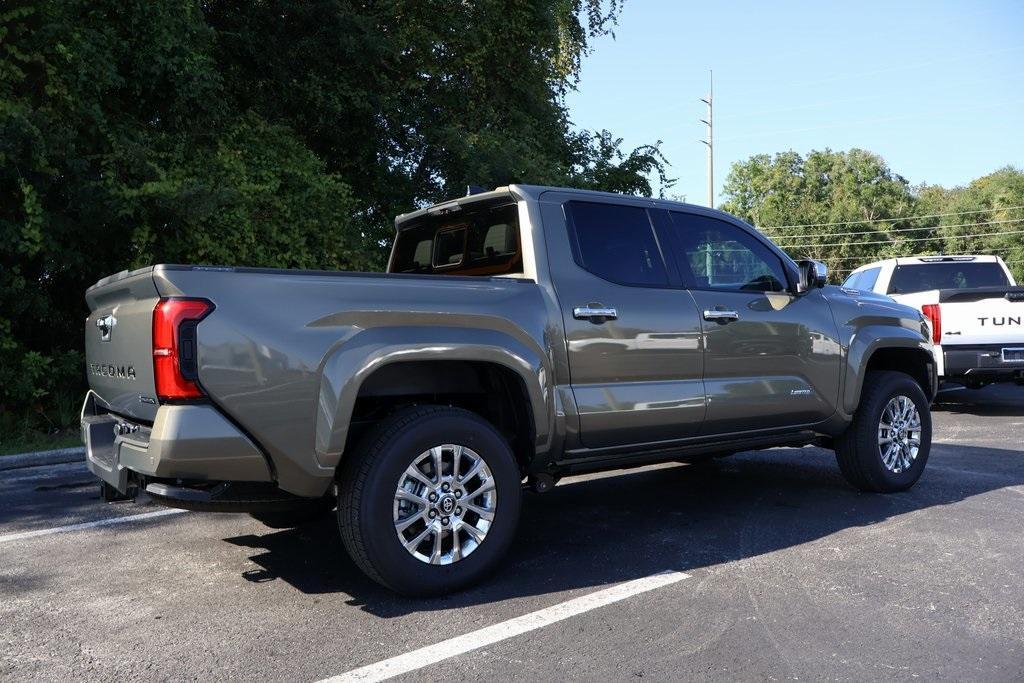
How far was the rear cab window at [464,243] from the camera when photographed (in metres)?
4.88

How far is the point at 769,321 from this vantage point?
216 inches

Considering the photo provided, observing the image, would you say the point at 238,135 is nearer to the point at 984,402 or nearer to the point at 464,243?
the point at 464,243

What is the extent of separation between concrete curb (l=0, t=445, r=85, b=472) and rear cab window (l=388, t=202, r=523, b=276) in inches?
177

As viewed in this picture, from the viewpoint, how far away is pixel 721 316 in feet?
17.1

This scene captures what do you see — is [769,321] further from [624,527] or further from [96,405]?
[96,405]

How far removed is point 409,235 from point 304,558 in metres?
2.13

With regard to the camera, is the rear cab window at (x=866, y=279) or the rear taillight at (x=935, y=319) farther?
the rear cab window at (x=866, y=279)

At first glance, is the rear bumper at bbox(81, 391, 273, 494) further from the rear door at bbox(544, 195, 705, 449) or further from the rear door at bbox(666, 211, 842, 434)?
the rear door at bbox(666, 211, 842, 434)

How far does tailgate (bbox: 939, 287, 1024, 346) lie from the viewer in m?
10.2

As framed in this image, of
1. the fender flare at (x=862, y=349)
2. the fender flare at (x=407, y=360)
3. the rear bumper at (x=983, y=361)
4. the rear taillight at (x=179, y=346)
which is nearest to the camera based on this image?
the rear taillight at (x=179, y=346)

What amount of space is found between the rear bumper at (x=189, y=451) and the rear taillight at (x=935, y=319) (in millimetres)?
8911

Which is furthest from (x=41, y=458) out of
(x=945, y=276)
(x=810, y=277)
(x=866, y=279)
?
(x=945, y=276)

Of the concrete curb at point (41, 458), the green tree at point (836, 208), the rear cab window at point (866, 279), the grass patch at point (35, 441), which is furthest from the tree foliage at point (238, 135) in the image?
the green tree at point (836, 208)

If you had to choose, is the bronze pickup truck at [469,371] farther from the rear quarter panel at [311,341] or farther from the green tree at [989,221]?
the green tree at [989,221]
